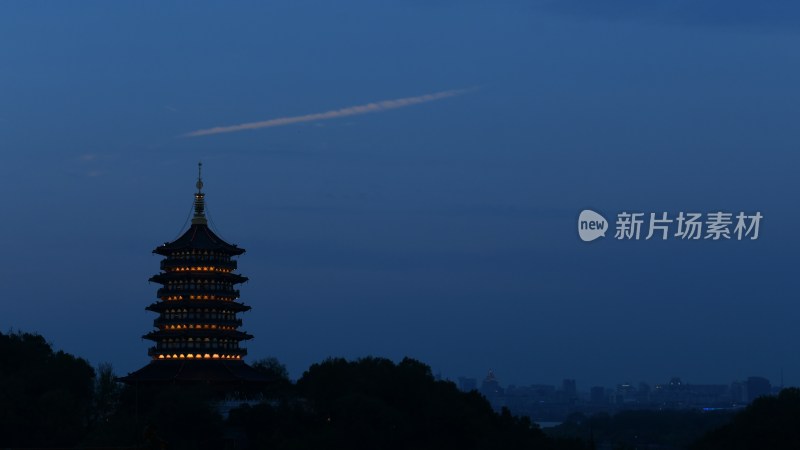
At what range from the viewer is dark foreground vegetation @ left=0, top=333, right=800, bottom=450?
8638cm

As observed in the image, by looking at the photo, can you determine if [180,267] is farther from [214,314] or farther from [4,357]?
[4,357]

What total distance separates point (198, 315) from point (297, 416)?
1229 cm

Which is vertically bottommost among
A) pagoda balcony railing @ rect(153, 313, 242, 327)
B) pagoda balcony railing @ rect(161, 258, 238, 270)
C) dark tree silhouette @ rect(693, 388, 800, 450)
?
dark tree silhouette @ rect(693, 388, 800, 450)

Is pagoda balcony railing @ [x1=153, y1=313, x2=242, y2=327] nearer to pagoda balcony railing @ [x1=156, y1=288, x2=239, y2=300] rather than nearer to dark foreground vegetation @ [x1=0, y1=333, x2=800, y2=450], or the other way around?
pagoda balcony railing @ [x1=156, y1=288, x2=239, y2=300]

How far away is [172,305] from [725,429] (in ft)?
125

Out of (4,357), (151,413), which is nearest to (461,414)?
(151,413)

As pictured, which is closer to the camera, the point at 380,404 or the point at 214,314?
the point at 380,404

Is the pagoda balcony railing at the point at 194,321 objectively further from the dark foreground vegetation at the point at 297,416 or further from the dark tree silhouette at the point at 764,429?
the dark tree silhouette at the point at 764,429

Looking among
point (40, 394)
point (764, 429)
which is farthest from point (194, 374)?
point (764, 429)

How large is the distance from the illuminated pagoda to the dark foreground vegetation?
243 centimetres

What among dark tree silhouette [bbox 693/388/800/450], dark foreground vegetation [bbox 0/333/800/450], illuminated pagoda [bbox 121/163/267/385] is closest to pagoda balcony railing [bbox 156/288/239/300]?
illuminated pagoda [bbox 121/163/267/385]

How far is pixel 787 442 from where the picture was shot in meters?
90.6

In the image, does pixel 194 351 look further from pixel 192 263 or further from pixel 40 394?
pixel 40 394

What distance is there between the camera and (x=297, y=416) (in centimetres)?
9150
